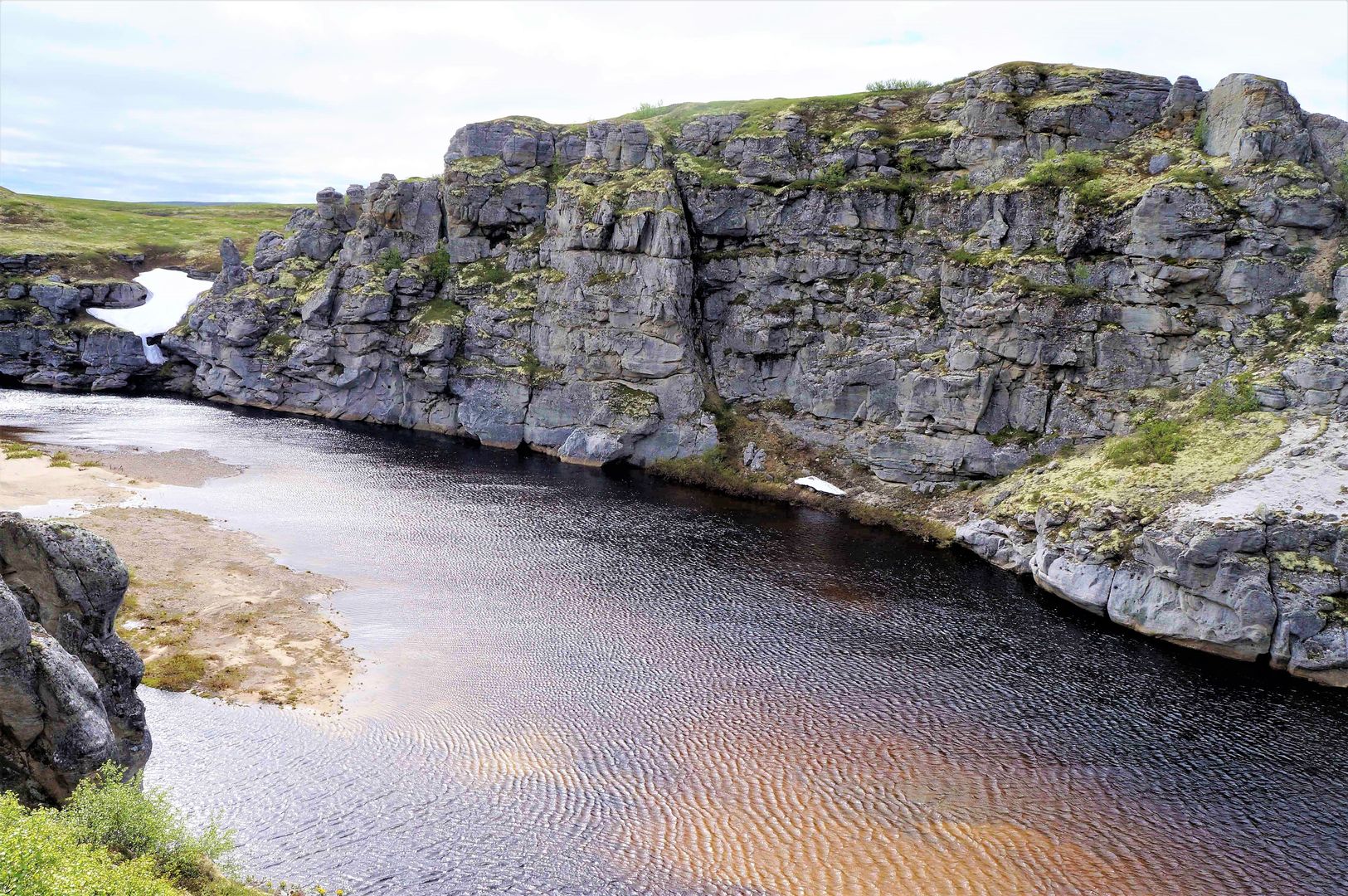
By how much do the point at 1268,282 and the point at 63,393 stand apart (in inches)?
4691

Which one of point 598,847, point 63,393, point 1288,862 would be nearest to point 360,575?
point 598,847

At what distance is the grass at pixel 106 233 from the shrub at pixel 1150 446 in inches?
4697

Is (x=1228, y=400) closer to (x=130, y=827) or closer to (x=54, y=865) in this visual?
(x=130, y=827)

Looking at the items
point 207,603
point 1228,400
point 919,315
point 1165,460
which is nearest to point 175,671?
point 207,603

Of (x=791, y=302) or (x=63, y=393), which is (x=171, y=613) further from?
(x=63, y=393)

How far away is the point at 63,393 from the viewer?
96.8 m

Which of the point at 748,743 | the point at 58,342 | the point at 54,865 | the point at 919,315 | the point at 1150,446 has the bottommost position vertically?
the point at 748,743

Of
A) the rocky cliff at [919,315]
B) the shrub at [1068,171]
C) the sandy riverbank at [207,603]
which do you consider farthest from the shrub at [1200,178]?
the sandy riverbank at [207,603]

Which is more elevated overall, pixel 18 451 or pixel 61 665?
pixel 61 665

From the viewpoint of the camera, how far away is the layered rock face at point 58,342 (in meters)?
98.2

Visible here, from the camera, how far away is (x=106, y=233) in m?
128

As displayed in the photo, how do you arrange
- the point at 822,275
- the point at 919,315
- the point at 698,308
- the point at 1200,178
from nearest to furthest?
the point at 1200,178 → the point at 919,315 → the point at 822,275 → the point at 698,308

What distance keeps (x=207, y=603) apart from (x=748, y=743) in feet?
88.5

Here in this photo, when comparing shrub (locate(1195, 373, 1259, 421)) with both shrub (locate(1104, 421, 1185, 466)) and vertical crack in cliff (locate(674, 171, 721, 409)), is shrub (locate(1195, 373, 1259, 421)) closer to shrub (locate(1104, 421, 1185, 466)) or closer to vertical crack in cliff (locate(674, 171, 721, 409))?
shrub (locate(1104, 421, 1185, 466))
